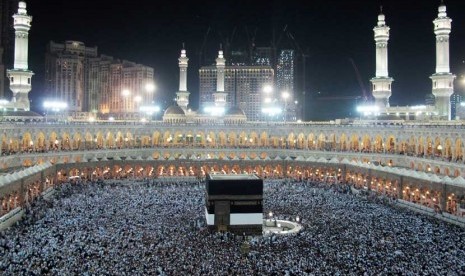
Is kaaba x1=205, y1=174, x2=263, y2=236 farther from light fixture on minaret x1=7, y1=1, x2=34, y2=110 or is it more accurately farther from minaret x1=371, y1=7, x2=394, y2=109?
minaret x1=371, y1=7, x2=394, y2=109

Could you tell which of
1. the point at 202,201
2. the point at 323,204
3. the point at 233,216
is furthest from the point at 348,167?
the point at 233,216

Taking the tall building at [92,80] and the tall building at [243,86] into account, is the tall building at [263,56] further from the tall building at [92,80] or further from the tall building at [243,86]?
the tall building at [92,80]

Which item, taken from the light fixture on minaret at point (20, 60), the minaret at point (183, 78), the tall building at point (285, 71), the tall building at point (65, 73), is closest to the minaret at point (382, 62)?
the minaret at point (183, 78)

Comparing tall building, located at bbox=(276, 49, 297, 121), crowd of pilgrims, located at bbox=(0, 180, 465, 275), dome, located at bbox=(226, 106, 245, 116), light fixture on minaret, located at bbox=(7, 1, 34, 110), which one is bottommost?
crowd of pilgrims, located at bbox=(0, 180, 465, 275)

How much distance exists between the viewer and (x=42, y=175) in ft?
97.2

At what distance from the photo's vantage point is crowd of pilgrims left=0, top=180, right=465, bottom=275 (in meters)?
13.9

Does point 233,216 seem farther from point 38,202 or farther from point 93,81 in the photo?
point 93,81

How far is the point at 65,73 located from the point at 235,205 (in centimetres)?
6541

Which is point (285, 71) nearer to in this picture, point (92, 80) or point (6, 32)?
point (92, 80)

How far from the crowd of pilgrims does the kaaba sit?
97cm

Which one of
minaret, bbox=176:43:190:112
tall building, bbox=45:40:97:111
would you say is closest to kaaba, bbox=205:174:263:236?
minaret, bbox=176:43:190:112

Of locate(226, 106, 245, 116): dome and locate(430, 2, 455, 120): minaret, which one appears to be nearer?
locate(430, 2, 455, 120): minaret

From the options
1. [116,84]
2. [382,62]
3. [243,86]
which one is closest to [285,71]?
[243,86]

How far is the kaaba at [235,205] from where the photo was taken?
21.4 metres
